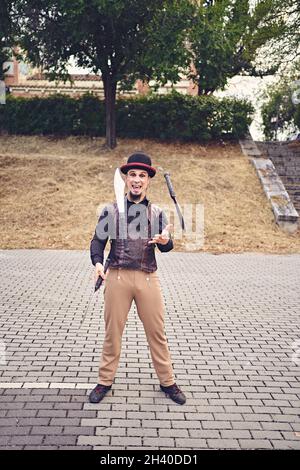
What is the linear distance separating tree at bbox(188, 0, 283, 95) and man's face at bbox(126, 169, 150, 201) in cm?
1369

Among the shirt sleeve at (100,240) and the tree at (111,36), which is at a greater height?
the tree at (111,36)

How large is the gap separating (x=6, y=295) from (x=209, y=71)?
1346 cm

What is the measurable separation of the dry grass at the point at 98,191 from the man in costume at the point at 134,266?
8067mm

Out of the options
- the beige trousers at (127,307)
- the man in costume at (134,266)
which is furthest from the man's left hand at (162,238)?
the beige trousers at (127,307)

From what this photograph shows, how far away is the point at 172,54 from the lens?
15180 mm

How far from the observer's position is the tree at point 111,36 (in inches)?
578

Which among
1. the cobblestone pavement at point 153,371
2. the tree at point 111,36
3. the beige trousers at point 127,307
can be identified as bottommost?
the cobblestone pavement at point 153,371

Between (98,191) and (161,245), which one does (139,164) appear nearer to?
(161,245)

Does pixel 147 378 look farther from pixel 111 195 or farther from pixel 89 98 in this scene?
pixel 89 98

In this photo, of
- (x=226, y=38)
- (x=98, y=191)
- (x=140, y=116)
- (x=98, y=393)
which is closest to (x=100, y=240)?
(x=98, y=393)

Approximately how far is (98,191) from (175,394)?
1128cm

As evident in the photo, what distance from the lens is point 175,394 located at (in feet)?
12.9

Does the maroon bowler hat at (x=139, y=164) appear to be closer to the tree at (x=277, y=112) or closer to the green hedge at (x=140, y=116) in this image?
the green hedge at (x=140, y=116)
